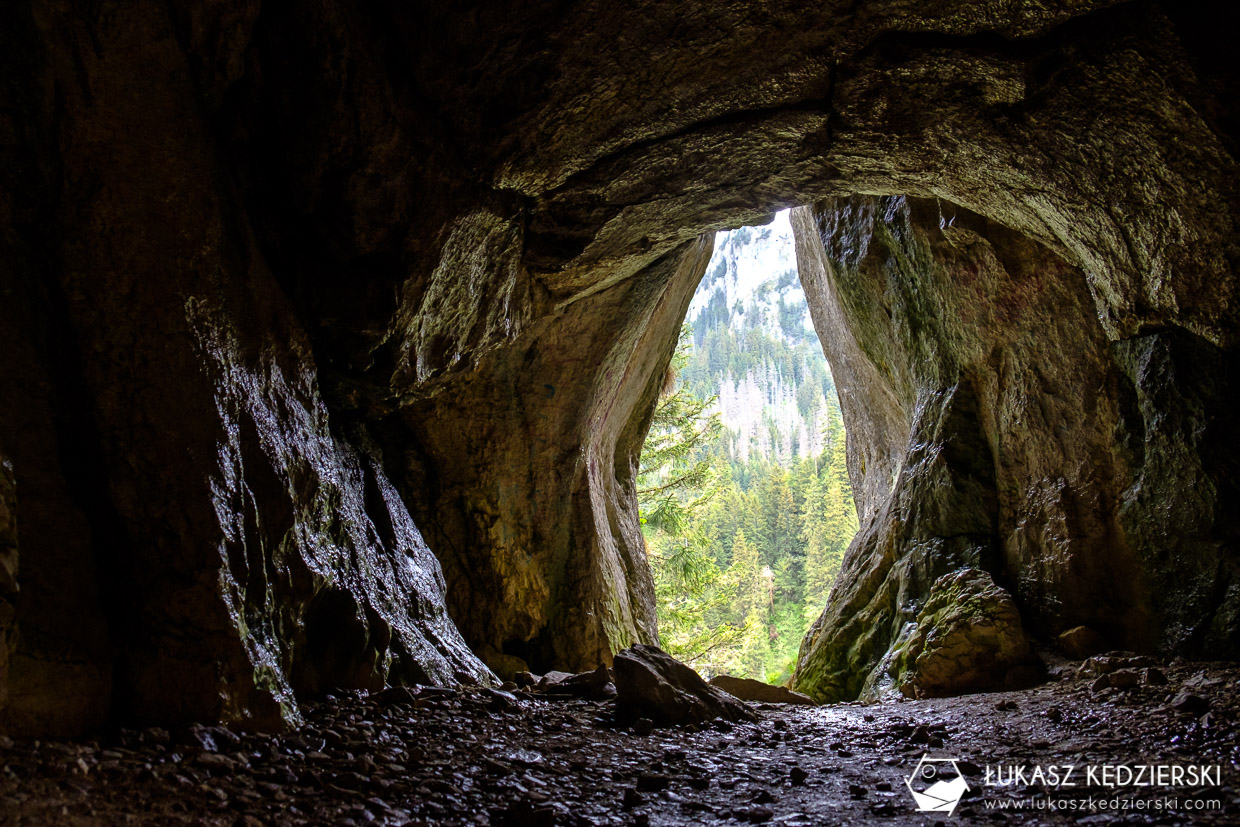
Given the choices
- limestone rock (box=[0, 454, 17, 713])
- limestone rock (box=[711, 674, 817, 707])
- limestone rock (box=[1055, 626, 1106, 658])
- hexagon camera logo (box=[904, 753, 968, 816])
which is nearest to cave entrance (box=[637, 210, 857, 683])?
limestone rock (box=[711, 674, 817, 707])

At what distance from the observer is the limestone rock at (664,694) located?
16.8 ft

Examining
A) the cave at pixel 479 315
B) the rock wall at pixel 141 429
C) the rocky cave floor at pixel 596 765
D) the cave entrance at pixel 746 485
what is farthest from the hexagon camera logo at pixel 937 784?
the cave entrance at pixel 746 485

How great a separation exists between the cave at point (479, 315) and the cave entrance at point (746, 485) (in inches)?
313

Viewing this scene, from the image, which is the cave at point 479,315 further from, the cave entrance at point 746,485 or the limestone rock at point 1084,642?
the cave entrance at point 746,485

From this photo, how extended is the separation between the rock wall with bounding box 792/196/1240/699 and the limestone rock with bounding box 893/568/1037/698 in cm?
10

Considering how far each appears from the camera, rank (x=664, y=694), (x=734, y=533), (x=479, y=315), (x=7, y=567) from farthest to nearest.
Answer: (x=734, y=533), (x=479, y=315), (x=664, y=694), (x=7, y=567)

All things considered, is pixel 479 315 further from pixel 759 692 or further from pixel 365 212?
pixel 759 692

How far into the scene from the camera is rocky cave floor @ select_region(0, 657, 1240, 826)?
2.61 m

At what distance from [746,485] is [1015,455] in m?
72.8

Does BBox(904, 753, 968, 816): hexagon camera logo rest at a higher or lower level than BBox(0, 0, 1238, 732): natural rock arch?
lower

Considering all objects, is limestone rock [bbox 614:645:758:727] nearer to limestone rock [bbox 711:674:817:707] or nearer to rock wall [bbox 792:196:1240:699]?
limestone rock [bbox 711:674:817:707]

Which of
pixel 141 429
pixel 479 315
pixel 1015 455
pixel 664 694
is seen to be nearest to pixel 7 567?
pixel 141 429

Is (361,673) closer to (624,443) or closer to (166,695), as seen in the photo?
(166,695)

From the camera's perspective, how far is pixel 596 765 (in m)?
3.78
